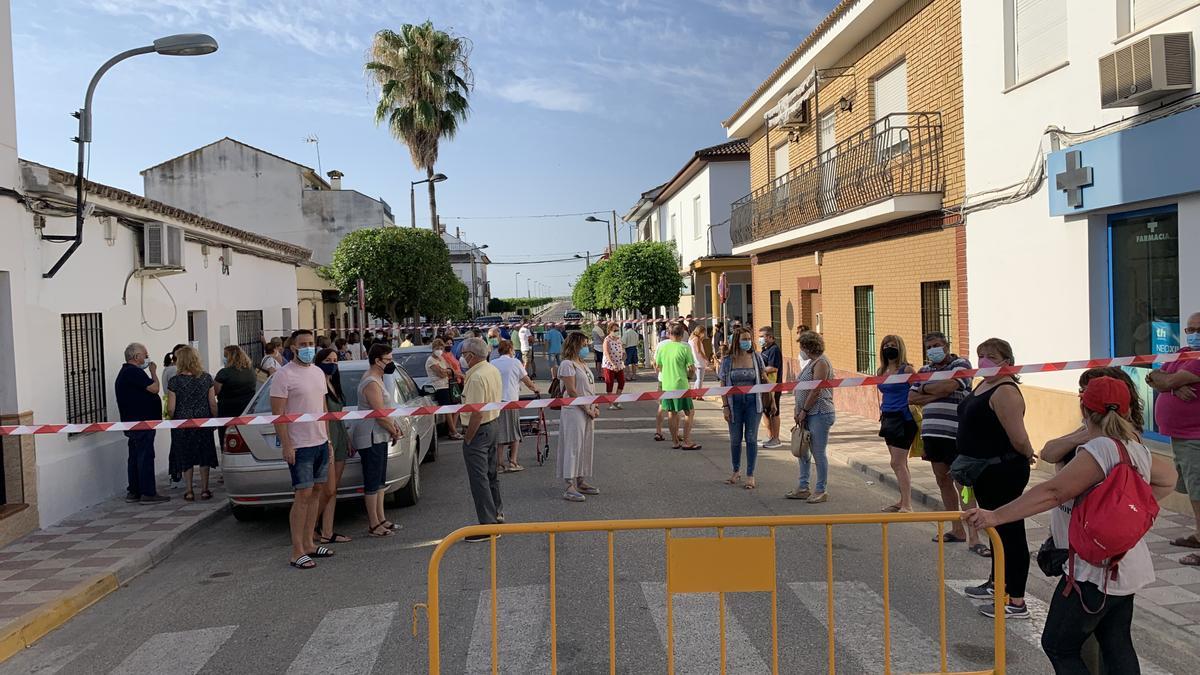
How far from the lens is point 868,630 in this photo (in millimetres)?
5262

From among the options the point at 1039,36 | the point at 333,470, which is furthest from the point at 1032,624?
the point at 1039,36

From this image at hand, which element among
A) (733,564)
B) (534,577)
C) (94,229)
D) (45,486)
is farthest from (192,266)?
(733,564)

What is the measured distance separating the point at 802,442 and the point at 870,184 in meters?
6.77

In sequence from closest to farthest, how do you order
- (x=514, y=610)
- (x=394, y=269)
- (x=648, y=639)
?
(x=648, y=639)
(x=514, y=610)
(x=394, y=269)

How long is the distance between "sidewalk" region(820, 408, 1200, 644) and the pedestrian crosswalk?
2.02 ft

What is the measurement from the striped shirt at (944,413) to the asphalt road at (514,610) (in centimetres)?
92

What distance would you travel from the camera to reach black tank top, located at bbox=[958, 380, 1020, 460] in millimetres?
5578

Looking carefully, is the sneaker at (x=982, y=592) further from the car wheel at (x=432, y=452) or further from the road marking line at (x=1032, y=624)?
the car wheel at (x=432, y=452)

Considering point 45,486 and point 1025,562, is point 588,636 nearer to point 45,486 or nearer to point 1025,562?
point 1025,562

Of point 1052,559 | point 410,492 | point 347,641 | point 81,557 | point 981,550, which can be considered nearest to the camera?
point 1052,559

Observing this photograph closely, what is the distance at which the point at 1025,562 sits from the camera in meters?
5.43

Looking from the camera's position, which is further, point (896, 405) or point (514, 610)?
point (896, 405)

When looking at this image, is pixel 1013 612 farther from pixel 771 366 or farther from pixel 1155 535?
pixel 771 366

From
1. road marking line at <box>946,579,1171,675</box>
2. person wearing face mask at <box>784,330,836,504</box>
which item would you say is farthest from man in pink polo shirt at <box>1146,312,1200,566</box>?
person wearing face mask at <box>784,330,836,504</box>
